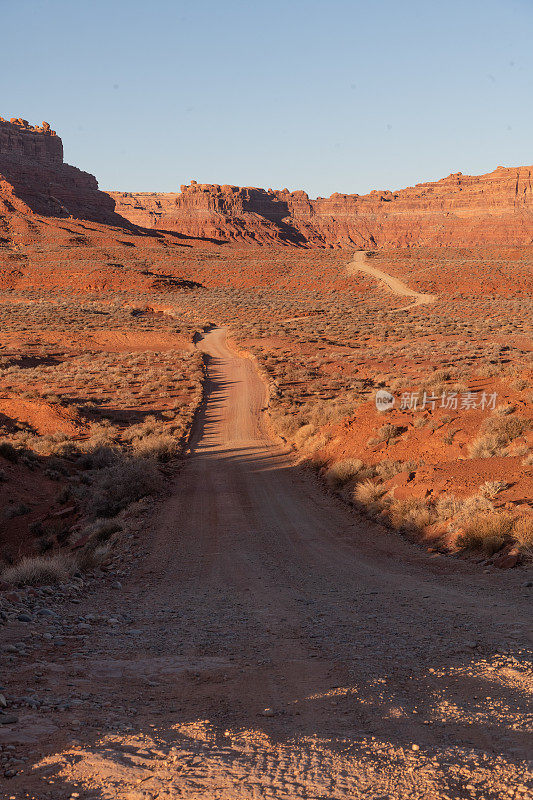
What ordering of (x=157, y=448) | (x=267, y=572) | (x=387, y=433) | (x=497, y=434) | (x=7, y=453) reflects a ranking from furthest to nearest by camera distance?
(x=157, y=448) → (x=7, y=453) → (x=387, y=433) → (x=497, y=434) → (x=267, y=572)

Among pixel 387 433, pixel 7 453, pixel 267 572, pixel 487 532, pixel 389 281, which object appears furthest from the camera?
pixel 389 281

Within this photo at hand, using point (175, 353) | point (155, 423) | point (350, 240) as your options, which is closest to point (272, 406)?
point (155, 423)

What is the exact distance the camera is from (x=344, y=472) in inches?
625

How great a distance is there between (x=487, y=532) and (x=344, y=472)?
6.39 meters

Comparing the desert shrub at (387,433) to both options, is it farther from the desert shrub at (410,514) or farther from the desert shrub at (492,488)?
the desert shrub at (492,488)

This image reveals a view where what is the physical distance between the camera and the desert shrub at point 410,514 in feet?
37.5

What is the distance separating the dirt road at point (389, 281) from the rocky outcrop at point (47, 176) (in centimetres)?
7546

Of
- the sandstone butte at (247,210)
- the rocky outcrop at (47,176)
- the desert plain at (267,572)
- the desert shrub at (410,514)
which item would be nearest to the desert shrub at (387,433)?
the desert plain at (267,572)

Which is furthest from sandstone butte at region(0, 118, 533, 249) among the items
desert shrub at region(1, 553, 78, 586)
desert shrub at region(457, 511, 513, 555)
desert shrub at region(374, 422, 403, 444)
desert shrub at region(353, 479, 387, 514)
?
desert shrub at region(457, 511, 513, 555)

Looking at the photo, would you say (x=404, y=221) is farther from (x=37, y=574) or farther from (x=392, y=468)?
(x=37, y=574)

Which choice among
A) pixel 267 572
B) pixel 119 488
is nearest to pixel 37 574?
pixel 267 572

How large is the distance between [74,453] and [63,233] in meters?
101

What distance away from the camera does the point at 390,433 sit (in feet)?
55.1

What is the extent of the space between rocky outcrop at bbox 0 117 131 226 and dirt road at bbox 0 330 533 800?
135544mm
